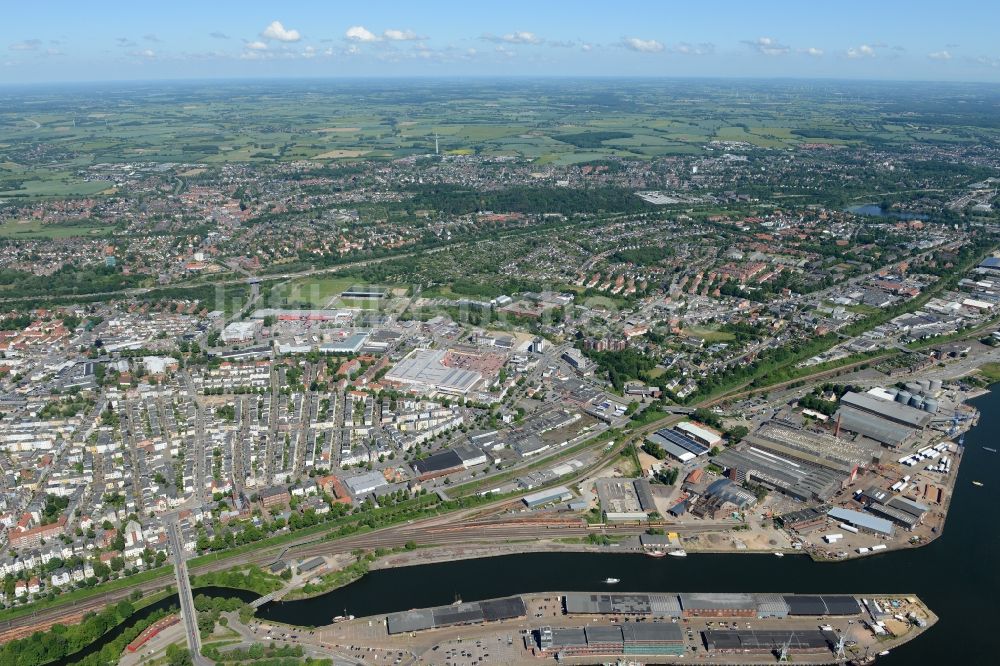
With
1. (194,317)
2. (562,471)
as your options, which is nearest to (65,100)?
(194,317)

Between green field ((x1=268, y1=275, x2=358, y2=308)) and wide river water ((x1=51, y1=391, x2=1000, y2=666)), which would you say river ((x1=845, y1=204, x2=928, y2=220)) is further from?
wide river water ((x1=51, y1=391, x2=1000, y2=666))

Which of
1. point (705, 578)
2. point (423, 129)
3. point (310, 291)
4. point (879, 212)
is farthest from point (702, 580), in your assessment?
point (423, 129)

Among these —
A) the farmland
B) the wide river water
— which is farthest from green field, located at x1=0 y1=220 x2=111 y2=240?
the wide river water

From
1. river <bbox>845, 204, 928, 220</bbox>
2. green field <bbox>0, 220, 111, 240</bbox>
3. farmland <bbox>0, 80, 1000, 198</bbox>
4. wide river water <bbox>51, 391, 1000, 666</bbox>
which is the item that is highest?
farmland <bbox>0, 80, 1000, 198</bbox>

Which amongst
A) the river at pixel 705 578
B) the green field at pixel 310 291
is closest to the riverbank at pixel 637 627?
the river at pixel 705 578

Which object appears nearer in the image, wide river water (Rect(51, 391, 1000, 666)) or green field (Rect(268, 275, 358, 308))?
wide river water (Rect(51, 391, 1000, 666))

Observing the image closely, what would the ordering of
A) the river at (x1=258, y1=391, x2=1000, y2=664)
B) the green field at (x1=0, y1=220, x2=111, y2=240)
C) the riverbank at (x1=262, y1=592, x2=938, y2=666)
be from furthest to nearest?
the green field at (x1=0, y1=220, x2=111, y2=240), the river at (x1=258, y1=391, x2=1000, y2=664), the riverbank at (x1=262, y1=592, x2=938, y2=666)

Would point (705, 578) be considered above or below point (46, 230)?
below

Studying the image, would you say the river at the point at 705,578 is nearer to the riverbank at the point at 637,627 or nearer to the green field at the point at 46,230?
the riverbank at the point at 637,627

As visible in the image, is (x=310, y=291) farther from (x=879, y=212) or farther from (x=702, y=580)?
(x=879, y=212)
